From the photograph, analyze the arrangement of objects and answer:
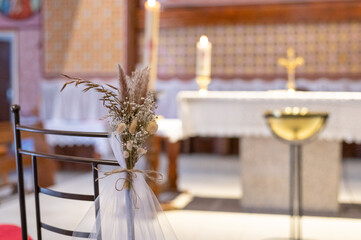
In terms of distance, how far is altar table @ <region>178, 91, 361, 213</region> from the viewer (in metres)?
3.72

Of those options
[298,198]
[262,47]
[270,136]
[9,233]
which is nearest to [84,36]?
[262,47]

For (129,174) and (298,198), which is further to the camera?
(298,198)

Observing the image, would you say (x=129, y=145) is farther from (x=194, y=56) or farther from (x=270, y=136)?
(x=194, y=56)

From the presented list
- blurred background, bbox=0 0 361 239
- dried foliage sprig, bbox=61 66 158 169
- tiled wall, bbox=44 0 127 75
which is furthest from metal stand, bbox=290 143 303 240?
tiled wall, bbox=44 0 127 75

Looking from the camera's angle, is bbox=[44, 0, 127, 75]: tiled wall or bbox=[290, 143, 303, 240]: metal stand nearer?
bbox=[290, 143, 303, 240]: metal stand

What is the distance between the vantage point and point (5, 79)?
31.7ft

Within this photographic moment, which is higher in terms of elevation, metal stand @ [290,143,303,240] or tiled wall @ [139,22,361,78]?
tiled wall @ [139,22,361,78]

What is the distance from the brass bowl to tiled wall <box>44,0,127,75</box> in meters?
4.39

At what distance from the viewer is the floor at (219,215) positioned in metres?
3.48

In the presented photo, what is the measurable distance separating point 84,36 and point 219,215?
4.11 meters

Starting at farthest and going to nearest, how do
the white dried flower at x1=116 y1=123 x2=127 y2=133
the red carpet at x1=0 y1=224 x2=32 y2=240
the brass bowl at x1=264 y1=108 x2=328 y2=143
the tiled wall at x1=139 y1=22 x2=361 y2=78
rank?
1. the tiled wall at x1=139 y1=22 x2=361 y2=78
2. the brass bowl at x1=264 y1=108 x2=328 y2=143
3. the red carpet at x1=0 y1=224 x2=32 y2=240
4. the white dried flower at x1=116 y1=123 x2=127 y2=133

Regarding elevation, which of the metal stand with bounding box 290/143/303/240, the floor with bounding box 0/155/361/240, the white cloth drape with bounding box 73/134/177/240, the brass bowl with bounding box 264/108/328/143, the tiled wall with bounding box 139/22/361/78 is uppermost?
the tiled wall with bounding box 139/22/361/78

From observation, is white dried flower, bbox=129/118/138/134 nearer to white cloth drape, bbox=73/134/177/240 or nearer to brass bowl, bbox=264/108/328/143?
white cloth drape, bbox=73/134/177/240

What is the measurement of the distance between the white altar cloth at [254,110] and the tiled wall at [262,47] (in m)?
2.84
